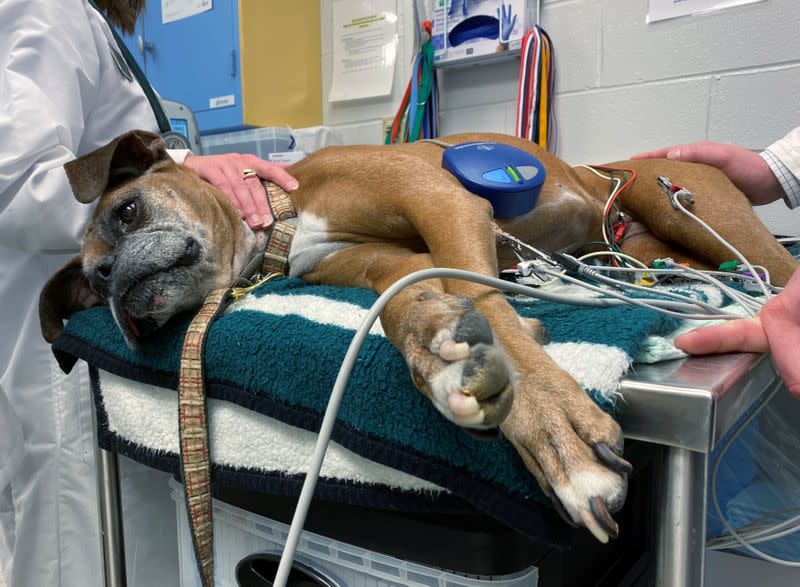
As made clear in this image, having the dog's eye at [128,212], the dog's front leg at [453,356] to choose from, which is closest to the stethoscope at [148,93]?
the dog's eye at [128,212]

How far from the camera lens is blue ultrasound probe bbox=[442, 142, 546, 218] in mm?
1067

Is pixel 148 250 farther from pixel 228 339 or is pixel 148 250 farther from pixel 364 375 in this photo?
pixel 364 375

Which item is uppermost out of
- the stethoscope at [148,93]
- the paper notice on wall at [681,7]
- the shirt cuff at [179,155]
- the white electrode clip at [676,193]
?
the paper notice on wall at [681,7]

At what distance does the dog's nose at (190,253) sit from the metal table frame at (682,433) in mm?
828

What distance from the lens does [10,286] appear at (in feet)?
4.02

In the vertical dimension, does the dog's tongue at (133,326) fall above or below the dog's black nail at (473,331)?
below

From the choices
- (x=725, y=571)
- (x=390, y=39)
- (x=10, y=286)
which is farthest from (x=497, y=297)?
(x=390, y=39)

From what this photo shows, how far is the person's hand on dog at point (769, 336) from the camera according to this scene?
602 mm

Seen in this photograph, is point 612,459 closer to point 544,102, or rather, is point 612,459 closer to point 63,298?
point 63,298

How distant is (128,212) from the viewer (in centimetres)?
116

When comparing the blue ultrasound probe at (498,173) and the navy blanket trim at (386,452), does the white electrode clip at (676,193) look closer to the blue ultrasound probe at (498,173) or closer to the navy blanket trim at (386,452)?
the blue ultrasound probe at (498,173)

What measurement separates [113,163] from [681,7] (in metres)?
1.89

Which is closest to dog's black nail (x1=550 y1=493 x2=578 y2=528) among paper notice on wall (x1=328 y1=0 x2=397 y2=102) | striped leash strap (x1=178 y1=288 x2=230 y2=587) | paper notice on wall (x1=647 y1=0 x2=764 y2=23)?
striped leash strap (x1=178 y1=288 x2=230 y2=587)

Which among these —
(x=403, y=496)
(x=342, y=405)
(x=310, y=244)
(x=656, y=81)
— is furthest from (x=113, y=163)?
(x=656, y=81)
